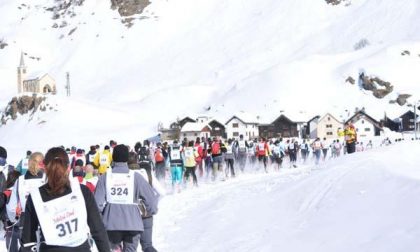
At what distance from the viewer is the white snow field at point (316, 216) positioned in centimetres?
870

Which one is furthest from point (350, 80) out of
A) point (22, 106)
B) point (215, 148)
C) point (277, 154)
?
point (215, 148)

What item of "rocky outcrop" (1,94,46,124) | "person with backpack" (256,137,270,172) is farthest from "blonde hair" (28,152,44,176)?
"rocky outcrop" (1,94,46,124)

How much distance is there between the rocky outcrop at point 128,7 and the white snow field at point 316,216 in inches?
6626

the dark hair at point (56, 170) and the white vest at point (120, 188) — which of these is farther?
the white vest at point (120, 188)

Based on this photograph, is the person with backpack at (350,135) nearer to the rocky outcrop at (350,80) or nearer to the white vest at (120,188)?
the white vest at (120,188)

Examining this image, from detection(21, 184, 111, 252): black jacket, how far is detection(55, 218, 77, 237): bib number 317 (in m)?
0.11

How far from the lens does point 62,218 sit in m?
5.07

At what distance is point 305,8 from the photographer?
550 ft

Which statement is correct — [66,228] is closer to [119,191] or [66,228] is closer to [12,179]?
[119,191]

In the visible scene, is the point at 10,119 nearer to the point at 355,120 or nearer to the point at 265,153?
the point at 355,120

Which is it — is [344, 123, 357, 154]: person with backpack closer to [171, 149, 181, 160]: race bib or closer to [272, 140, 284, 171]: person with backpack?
[272, 140, 284, 171]: person with backpack

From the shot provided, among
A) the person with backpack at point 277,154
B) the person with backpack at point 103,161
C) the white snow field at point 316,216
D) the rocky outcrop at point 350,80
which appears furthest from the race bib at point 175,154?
the rocky outcrop at point 350,80

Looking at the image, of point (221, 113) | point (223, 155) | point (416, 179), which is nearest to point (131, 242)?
point (416, 179)

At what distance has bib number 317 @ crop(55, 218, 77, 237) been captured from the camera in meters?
5.06
